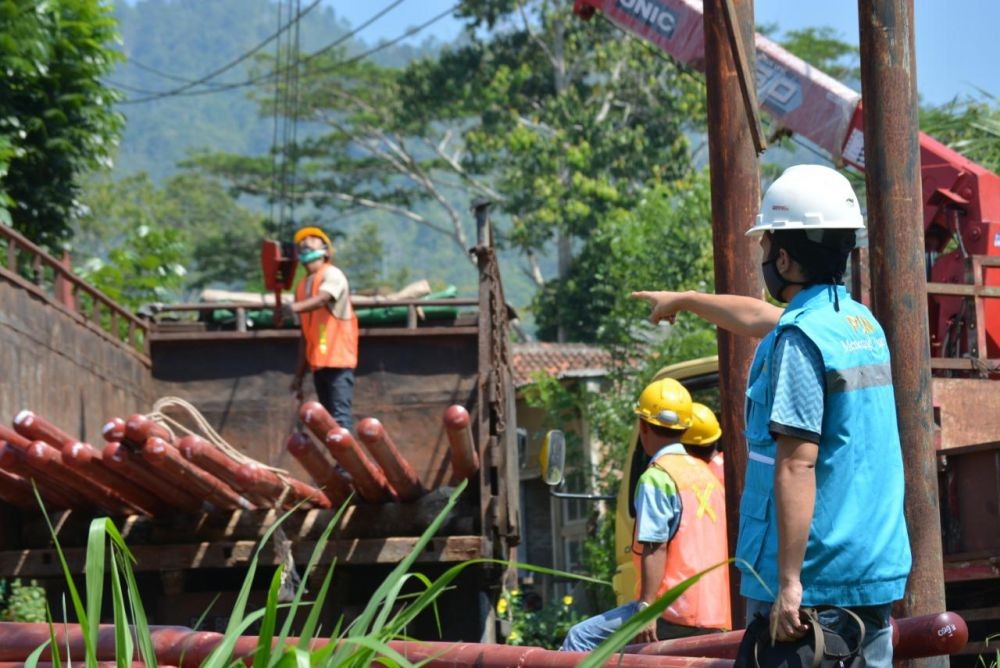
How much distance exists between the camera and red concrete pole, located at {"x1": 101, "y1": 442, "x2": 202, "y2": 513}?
7.85 metres

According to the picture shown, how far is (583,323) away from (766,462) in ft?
96.1

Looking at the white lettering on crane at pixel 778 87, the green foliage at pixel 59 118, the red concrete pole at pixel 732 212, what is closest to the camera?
the red concrete pole at pixel 732 212

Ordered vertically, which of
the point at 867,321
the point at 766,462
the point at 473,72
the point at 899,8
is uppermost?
the point at 473,72

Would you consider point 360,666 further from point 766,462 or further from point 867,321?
point 867,321

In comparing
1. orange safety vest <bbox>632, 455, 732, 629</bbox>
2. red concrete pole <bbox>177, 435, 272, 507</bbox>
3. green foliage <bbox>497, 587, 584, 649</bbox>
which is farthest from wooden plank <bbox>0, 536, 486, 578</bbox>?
green foliage <bbox>497, 587, 584, 649</bbox>

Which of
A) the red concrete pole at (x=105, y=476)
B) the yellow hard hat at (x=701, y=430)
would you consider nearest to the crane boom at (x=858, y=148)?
the yellow hard hat at (x=701, y=430)

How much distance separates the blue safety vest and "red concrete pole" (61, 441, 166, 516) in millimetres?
4865

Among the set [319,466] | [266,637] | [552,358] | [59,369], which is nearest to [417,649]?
[266,637]

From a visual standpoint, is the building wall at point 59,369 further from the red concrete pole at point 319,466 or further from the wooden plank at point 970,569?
the wooden plank at point 970,569

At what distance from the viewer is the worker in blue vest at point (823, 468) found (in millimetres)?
3516

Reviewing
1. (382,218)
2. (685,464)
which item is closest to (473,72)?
(685,464)

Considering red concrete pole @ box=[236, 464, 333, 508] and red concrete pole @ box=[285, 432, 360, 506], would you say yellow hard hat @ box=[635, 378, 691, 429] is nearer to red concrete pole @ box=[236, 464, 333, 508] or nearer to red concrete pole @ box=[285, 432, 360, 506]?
red concrete pole @ box=[285, 432, 360, 506]

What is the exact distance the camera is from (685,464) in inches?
249

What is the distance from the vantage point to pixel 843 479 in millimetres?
3600
